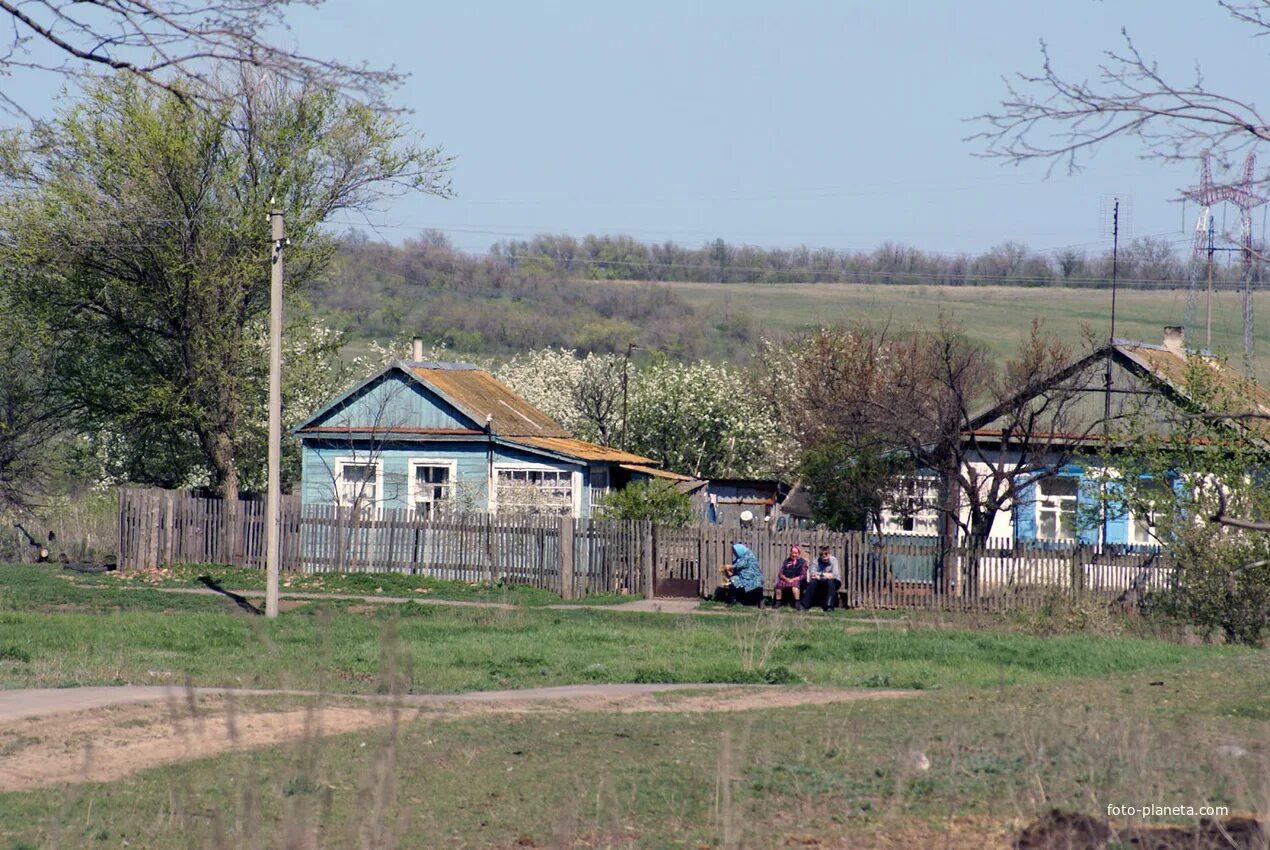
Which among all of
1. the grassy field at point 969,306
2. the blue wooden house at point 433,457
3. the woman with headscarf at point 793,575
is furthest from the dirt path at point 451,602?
the grassy field at point 969,306

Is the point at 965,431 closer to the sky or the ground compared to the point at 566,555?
closer to the sky

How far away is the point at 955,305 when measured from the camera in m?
107

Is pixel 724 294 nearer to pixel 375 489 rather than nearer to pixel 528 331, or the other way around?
pixel 528 331

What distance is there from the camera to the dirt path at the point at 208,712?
30.3 feet

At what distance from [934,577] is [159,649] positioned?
1519 cm

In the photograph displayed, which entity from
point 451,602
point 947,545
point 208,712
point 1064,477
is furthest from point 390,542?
point 208,712

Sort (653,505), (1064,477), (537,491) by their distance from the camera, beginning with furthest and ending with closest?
(537,491), (1064,477), (653,505)

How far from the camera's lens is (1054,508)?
1278 inches

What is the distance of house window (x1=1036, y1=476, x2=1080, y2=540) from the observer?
32.0 metres

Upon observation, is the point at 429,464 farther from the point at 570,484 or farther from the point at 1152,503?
the point at 1152,503

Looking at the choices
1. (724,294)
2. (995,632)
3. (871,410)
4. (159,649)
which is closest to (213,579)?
(159,649)

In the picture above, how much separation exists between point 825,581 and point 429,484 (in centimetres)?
1198

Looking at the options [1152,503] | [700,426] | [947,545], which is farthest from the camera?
[700,426]

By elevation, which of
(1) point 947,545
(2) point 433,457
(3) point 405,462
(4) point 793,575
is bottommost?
(4) point 793,575
